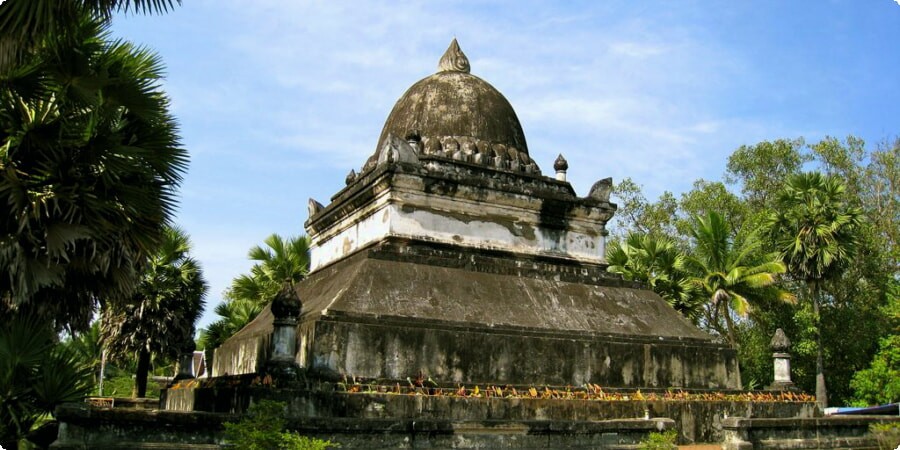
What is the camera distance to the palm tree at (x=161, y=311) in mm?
20703

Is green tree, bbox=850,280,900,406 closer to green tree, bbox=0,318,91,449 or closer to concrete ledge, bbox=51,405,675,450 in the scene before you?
concrete ledge, bbox=51,405,675,450

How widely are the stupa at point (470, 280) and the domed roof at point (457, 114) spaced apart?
0.10ft

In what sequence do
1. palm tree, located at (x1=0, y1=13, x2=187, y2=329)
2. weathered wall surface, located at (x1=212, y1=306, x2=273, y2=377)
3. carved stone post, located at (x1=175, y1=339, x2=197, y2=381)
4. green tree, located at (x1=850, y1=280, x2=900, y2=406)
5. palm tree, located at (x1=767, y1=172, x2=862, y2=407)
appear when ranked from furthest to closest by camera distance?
palm tree, located at (x1=767, y1=172, x2=862, y2=407)
green tree, located at (x1=850, y1=280, x2=900, y2=406)
carved stone post, located at (x1=175, y1=339, x2=197, y2=381)
weathered wall surface, located at (x1=212, y1=306, x2=273, y2=377)
palm tree, located at (x1=0, y1=13, x2=187, y2=329)

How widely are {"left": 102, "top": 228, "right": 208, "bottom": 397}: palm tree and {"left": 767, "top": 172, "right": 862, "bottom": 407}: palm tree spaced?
17605 millimetres

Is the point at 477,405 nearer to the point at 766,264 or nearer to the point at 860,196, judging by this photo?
the point at 766,264

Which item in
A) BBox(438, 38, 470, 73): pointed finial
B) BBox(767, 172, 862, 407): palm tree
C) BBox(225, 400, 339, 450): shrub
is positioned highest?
BBox(438, 38, 470, 73): pointed finial

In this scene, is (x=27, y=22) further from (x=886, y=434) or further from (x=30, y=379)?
(x=886, y=434)

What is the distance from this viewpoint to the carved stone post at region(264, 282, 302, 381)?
9.99 metres

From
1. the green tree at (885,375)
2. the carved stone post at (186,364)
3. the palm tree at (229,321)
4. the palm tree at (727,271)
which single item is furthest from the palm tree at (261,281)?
the green tree at (885,375)

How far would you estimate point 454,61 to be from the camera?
56.3 feet

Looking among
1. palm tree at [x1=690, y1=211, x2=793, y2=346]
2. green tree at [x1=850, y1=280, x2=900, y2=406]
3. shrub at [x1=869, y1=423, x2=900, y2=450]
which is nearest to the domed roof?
shrub at [x1=869, y1=423, x2=900, y2=450]

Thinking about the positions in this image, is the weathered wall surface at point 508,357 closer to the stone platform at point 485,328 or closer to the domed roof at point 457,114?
the stone platform at point 485,328

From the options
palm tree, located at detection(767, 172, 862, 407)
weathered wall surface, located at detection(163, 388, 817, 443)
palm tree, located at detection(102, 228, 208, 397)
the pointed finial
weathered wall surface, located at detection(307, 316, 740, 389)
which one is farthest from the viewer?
palm tree, located at detection(767, 172, 862, 407)

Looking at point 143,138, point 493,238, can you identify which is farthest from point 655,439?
point 143,138
